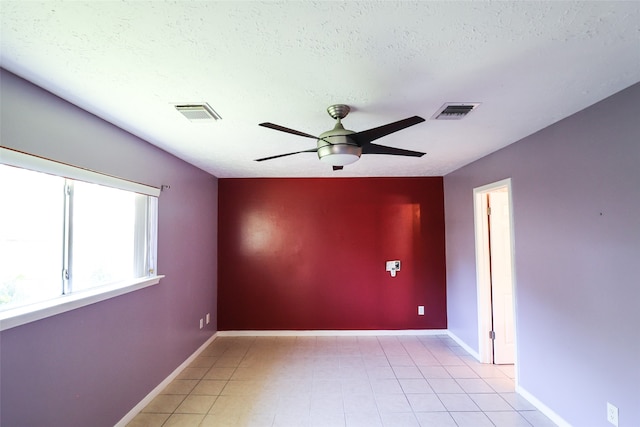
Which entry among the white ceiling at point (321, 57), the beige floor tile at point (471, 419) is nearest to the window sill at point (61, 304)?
the white ceiling at point (321, 57)

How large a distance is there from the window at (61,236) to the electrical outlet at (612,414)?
340cm

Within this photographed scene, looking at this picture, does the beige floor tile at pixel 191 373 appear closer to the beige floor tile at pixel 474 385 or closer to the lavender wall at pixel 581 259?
the beige floor tile at pixel 474 385

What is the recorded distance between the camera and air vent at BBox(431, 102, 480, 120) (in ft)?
6.06

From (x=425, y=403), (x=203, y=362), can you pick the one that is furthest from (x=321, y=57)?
(x=203, y=362)

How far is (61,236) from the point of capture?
1795 mm

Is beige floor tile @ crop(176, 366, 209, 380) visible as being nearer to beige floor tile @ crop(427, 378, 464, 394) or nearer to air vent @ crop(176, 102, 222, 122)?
beige floor tile @ crop(427, 378, 464, 394)

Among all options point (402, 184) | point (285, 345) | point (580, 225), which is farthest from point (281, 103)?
point (285, 345)

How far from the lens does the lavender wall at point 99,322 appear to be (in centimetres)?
147

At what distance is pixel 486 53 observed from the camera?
1.30 meters

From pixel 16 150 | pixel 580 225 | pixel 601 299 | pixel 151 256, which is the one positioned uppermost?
pixel 16 150

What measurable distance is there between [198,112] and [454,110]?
68.6 inches

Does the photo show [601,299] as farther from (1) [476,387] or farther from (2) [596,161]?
(1) [476,387]

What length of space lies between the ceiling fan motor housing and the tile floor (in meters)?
2.09

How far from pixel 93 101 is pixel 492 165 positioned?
3486 mm
